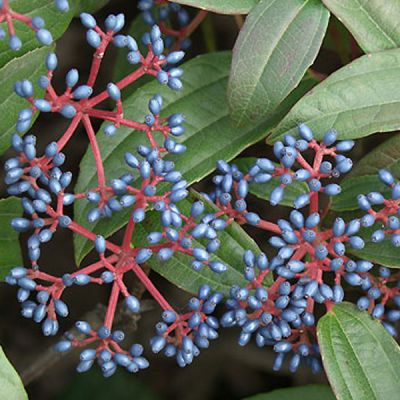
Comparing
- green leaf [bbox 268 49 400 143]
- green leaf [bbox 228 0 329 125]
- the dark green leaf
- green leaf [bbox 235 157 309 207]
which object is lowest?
the dark green leaf

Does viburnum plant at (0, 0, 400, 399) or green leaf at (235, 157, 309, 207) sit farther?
green leaf at (235, 157, 309, 207)

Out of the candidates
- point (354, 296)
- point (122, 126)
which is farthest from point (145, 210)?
point (354, 296)

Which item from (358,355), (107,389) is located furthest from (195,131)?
(107,389)

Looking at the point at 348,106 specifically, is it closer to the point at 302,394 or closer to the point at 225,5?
the point at 225,5

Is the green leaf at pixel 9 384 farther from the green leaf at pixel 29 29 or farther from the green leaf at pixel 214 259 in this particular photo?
the green leaf at pixel 29 29

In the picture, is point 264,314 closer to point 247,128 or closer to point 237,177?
point 237,177

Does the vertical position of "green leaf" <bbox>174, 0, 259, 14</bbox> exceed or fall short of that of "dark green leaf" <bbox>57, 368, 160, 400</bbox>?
it exceeds it

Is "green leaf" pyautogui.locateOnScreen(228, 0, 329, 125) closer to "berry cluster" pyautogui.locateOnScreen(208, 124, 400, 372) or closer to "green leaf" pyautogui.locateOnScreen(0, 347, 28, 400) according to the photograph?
"berry cluster" pyautogui.locateOnScreen(208, 124, 400, 372)

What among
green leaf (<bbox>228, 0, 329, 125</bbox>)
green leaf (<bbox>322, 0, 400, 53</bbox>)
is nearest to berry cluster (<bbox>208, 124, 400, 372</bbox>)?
green leaf (<bbox>228, 0, 329, 125</bbox>)

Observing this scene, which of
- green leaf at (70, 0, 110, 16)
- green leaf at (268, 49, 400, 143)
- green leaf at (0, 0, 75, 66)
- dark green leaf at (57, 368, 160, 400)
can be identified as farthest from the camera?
dark green leaf at (57, 368, 160, 400)
